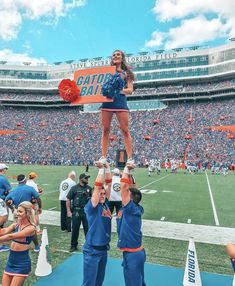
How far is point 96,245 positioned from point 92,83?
A: 226 centimetres

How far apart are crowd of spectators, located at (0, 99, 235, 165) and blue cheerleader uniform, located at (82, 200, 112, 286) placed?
32.9 m

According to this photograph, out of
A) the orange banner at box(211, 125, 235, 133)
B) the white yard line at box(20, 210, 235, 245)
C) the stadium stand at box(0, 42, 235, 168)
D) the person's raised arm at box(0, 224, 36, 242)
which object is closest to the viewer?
the person's raised arm at box(0, 224, 36, 242)

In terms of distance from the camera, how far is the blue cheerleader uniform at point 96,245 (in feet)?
12.1

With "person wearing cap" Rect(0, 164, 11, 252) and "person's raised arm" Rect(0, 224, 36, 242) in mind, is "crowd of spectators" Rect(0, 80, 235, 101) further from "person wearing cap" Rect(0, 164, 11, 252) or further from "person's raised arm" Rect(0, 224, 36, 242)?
"person's raised arm" Rect(0, 224, 36, 242)

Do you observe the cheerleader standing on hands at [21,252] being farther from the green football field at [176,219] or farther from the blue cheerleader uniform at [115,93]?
the blue cheerleader uniform at [115,93]

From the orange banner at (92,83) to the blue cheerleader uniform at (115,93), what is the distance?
0.56 feet

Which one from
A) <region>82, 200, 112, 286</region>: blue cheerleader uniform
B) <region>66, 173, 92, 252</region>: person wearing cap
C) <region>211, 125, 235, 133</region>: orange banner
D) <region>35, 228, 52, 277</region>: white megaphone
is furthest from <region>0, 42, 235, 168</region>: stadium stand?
<region>82, 200, 112, 286</region>: blue cheerleader uniform

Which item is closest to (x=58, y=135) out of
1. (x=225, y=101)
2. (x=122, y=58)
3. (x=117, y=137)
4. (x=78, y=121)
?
(x=78, y=121)

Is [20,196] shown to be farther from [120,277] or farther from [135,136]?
[135,136]

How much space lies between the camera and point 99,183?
372 centimetres

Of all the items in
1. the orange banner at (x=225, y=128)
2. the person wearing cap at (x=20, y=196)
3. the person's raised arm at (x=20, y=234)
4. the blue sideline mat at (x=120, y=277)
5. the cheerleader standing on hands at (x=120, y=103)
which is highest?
the orange banner at (x=225, y=128)

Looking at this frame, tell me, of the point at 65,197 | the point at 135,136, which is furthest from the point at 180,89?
the point at 65,197

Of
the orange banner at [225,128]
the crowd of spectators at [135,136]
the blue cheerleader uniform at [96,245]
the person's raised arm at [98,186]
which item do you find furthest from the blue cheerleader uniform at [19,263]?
the orange banner at [225,128]

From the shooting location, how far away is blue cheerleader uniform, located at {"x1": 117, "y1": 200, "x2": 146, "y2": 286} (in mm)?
3643
